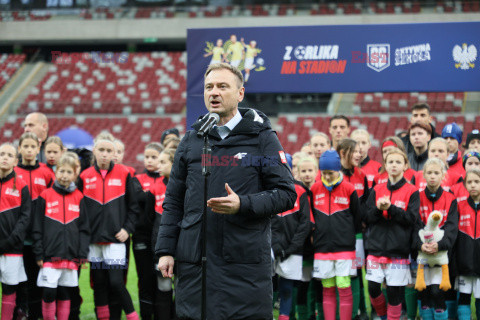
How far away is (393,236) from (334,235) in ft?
1.81

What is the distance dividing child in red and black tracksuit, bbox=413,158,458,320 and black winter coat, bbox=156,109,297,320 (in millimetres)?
2868

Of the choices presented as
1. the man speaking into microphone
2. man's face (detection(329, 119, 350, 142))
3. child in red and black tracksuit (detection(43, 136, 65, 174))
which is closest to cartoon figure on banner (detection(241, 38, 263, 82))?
man's face (detection(329, 119, 350, 142))

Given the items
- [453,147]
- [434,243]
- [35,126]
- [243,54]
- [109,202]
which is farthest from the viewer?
[243,54]

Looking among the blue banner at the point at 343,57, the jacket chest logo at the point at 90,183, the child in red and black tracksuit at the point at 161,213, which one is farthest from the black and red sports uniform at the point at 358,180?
the jacket chest logo at the point at 90,183

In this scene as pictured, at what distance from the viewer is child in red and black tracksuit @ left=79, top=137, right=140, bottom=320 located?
6.01 metres

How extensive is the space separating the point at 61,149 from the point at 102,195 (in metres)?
1.07

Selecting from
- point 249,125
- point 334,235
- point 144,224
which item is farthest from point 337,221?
point 249,125

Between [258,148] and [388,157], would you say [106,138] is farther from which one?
[258,148]

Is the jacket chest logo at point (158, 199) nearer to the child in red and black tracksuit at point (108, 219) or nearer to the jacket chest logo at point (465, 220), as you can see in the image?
the child in red and black tracksuit at point (108, 219)

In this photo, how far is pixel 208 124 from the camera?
10.4ft

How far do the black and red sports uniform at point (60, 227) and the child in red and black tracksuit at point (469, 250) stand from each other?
3592mm

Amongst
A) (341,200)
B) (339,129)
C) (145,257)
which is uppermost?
(339,129)

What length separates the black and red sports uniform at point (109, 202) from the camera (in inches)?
Answer: 240

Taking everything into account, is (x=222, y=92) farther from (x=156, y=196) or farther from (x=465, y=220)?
(x=465, y=220)
